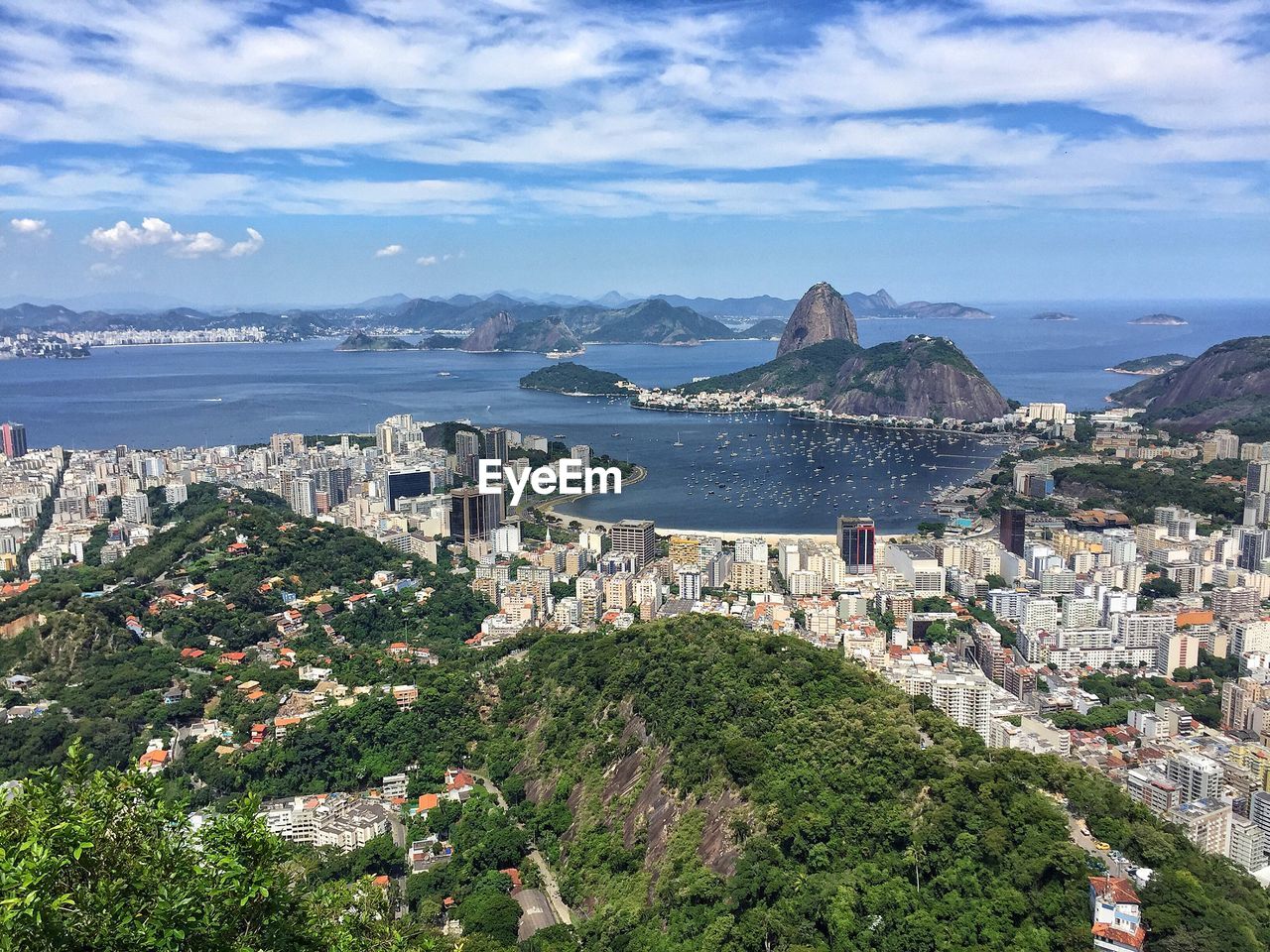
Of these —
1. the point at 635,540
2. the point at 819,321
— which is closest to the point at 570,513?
the point at 635,540

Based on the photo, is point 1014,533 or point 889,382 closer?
point 1014,533

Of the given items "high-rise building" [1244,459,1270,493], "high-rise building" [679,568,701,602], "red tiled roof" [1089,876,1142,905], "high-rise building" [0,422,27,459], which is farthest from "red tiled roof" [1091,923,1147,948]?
"high-rise building" [0,422,27,459]

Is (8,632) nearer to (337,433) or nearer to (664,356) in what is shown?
(337,433)

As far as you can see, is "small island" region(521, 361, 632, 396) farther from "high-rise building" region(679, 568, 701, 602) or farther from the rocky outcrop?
"high-rise building" region(679, 568, 701, 602)

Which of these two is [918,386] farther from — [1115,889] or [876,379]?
[1115,889]

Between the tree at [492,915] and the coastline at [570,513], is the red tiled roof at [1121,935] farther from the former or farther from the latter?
the coastline at [570,513]
